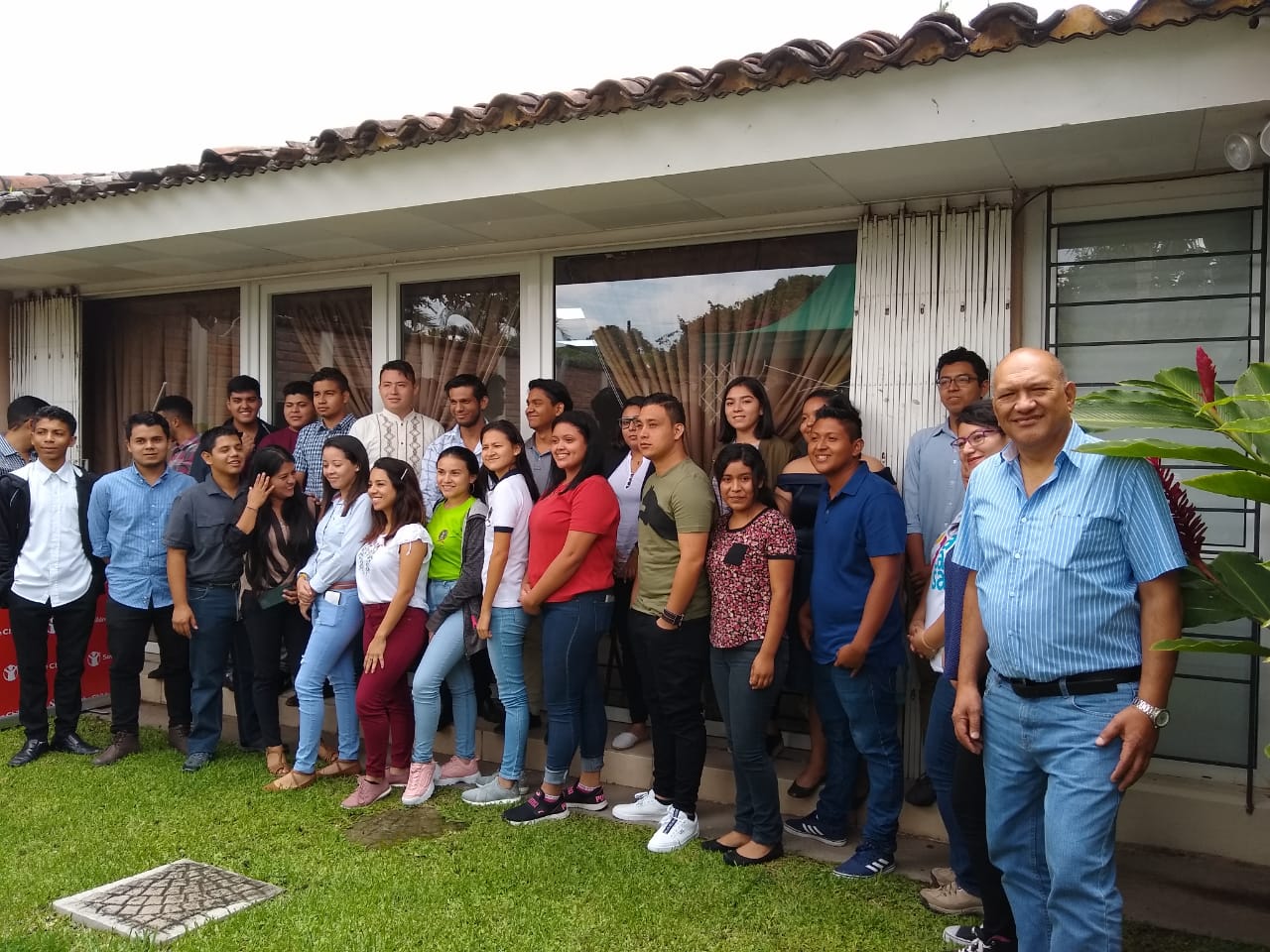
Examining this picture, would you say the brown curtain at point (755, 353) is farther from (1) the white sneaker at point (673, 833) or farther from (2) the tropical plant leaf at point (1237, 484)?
(2) the tropical plant leaf at point (1237, 484)

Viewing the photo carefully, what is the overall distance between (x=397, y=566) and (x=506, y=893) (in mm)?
1755

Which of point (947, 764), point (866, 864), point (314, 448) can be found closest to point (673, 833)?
point (866, 864)

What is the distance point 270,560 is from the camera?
17.1ft

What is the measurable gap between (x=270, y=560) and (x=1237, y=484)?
14.7 feet

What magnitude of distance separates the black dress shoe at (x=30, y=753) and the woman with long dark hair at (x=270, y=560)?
4.74ft

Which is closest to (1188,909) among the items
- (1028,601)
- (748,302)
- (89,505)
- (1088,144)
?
(1028,601)

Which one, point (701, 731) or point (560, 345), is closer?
point (701, 731)

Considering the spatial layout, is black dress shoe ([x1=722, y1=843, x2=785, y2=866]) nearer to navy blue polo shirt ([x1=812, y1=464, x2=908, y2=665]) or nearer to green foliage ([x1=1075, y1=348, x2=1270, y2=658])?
navy blue polo shirt ([x1=812, y1=464, x2=908, y2=665])

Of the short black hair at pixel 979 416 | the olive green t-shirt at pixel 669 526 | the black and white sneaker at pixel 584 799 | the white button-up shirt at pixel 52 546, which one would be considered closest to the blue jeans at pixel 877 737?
the olive green t-shirt at pixel 669 526

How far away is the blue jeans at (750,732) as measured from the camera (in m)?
3.93

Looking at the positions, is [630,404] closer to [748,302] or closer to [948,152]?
[748,302]

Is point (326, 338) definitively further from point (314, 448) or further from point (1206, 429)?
point (1206, 429)

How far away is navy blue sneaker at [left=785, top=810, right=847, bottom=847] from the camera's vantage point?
4.23 meters

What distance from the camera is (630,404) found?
5.06 m
